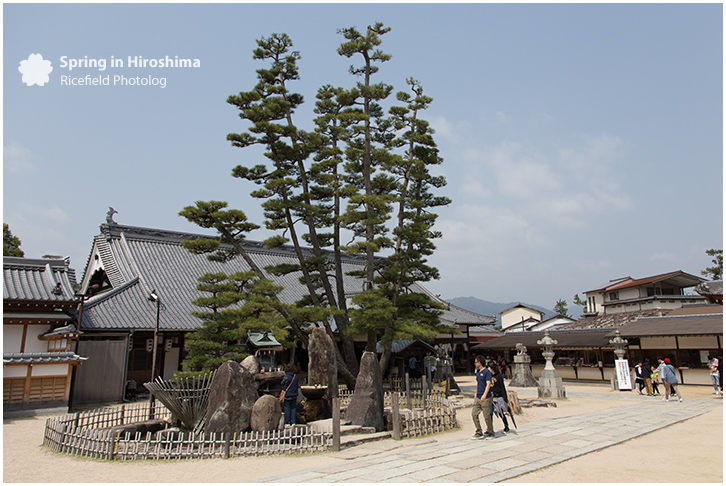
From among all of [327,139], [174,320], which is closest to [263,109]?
[327,139]

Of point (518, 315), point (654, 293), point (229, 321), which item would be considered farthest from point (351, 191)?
point (518, 315)

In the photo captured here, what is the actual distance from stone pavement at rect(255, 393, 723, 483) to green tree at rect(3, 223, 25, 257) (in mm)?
28842

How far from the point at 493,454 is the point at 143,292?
1719cm

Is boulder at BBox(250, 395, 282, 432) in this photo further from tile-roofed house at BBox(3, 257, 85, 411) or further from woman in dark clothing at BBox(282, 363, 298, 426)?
tile-roofed house at BBox(3, 257, 85, 411)

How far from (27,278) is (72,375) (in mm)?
3575

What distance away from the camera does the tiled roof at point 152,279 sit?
17.9m

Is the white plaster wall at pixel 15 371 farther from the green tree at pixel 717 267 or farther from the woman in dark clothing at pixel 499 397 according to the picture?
the green tree at pixel 717 267

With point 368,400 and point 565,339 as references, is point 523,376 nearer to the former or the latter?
point 565,339

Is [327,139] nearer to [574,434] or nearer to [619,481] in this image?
[574,434]

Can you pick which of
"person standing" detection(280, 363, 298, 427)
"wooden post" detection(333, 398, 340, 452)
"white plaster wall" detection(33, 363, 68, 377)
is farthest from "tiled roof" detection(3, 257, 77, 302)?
"wooden post" detection(333, 398, 340, 452)

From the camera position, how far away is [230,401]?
29.5 feet

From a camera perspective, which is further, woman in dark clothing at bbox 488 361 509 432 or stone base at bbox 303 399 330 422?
stone base at bbox 303 399 330 422

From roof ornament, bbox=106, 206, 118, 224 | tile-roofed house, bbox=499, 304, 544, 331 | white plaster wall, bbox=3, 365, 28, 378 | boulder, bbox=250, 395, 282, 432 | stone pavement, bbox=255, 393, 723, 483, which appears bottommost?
stone pavement, bbox=255, 393, 723, 483

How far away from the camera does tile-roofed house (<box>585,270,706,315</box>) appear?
95.7 ft
